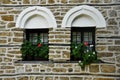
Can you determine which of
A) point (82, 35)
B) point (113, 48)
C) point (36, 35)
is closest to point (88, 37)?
point (82, 35)

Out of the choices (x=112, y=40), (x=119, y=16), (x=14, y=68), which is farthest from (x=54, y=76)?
(x=119, y=16)

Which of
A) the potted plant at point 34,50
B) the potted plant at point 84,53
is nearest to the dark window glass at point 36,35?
the potted plant at point 34,50

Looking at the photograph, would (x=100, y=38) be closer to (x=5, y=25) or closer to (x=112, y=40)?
(x=112, y=40)

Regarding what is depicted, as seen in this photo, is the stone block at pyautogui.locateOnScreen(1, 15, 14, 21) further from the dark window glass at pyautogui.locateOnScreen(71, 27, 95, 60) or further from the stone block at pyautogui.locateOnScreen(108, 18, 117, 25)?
the stone block at pyautogui.locateOnScreen(108, 18, 117, 25)

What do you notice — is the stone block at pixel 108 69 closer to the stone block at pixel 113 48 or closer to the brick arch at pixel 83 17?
the stone block at pixel 113 48

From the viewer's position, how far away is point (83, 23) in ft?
29.0

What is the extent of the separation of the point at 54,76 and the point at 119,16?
260 centimetres

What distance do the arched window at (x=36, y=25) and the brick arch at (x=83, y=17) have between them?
0.45 m

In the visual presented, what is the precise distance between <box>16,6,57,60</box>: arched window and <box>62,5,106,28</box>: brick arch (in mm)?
448

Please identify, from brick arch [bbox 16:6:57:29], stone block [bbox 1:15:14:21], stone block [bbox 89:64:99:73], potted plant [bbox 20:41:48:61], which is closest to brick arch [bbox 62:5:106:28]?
brick arch [bbox 16:6:57:29]

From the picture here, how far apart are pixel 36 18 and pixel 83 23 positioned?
1452 millimetres

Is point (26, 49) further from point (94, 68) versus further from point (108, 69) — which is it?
point (108, 69)

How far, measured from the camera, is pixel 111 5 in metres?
8.65

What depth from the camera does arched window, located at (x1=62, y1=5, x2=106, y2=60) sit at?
866cm
